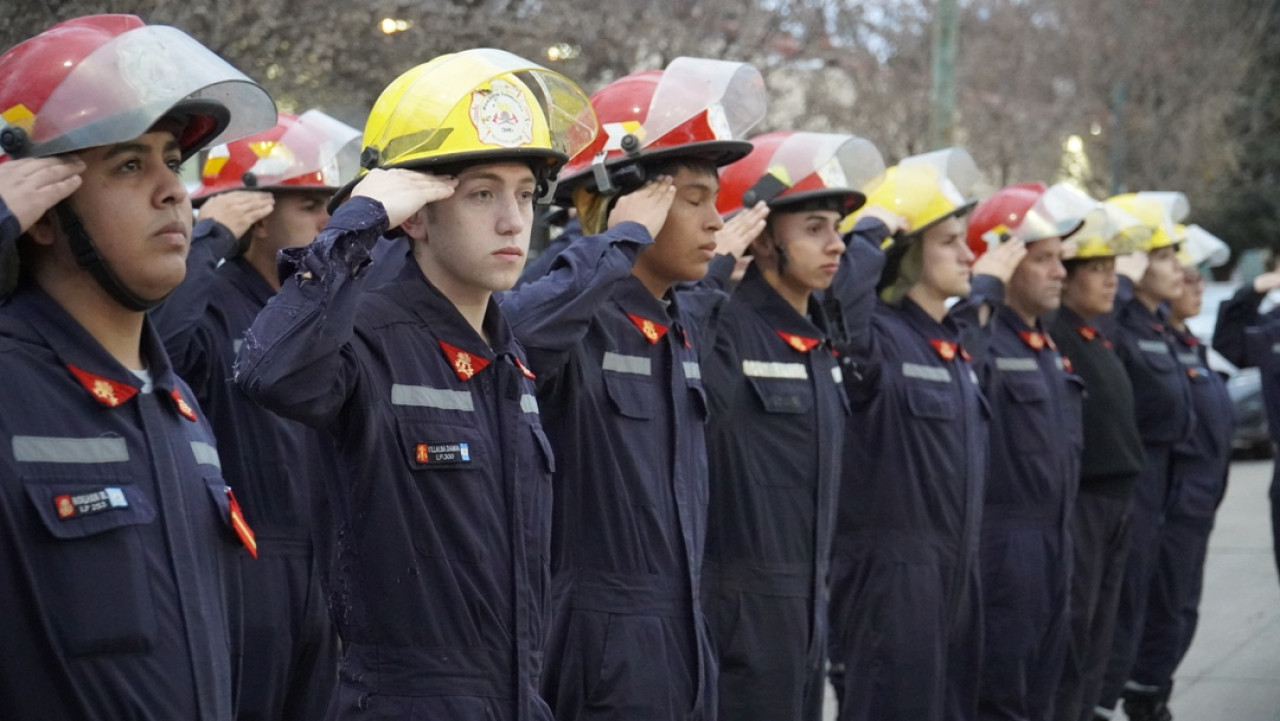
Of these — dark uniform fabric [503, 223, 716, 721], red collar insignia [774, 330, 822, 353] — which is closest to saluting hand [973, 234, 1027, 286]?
red collar insignia [774, 330, 822, 353]

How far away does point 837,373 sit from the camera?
5789 mm

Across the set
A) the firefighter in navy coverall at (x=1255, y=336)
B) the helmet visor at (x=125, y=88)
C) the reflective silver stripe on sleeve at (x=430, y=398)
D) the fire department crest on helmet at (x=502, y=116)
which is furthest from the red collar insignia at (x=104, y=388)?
the firefighter in navy coverall at (x=1255, y=336)

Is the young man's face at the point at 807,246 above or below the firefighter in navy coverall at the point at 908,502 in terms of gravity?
above

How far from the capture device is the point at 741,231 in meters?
5.64

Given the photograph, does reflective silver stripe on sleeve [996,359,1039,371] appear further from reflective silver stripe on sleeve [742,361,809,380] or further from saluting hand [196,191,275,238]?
saluting hand [196,191,275,238]

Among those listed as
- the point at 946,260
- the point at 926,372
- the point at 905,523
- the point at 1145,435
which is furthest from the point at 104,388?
the point at 1145,435

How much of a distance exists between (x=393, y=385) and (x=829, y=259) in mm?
2675

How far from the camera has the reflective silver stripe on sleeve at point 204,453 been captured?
3.23 m

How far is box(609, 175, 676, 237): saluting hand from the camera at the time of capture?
4684 millimetres

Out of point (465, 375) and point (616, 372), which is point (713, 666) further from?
point (465, 375)

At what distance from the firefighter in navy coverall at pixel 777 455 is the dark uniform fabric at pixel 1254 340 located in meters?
3.99

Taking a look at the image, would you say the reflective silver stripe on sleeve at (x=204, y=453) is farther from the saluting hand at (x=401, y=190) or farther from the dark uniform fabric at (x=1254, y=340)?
the dark uniform fabric at (x=1254, y=340)

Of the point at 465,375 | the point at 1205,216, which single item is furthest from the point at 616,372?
the point at 1205,216

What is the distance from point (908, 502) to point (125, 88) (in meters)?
3.84
